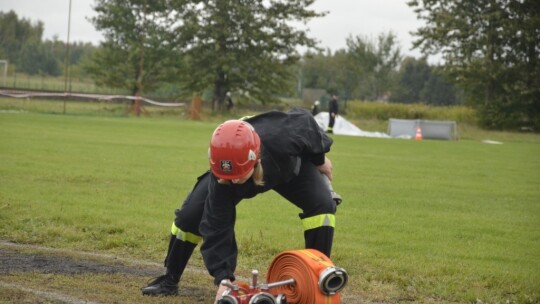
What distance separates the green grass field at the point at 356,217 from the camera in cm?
838

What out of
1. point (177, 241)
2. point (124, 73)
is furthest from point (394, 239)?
point (124, 73)

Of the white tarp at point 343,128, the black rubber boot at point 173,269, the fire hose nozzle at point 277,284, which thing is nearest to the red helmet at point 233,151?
the fire hose nozzle at point 277,284

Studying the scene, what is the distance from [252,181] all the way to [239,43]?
57224mm

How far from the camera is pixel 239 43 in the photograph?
62.2m

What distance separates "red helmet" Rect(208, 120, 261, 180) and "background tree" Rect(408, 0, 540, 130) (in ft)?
167

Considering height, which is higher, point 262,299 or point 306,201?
point 306,201

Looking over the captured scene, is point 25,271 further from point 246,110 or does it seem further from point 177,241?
point 246,110

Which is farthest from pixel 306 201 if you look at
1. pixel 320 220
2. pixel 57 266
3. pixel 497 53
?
pixel 497 53

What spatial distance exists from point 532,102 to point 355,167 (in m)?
36.3

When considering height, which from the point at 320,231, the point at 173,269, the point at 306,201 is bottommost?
the point at 173,269

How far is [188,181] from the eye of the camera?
16.9 metres

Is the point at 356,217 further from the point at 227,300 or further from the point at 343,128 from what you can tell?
the point at 343,128

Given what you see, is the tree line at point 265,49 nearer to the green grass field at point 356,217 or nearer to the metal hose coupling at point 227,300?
the green grass field at point 356,217

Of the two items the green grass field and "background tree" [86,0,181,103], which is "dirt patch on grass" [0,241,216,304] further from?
"background tree" [86,0,181,103]
